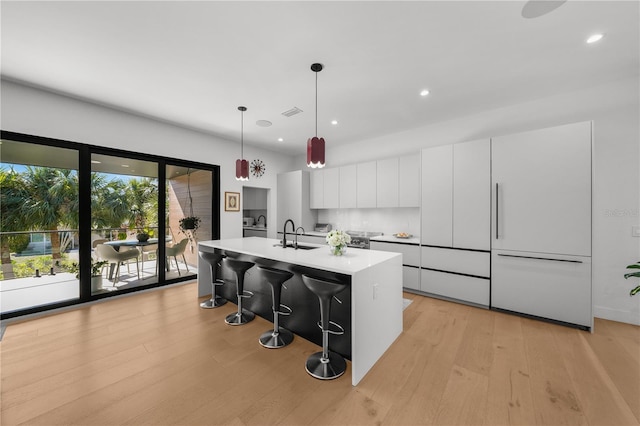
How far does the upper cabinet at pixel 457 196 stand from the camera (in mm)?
3344

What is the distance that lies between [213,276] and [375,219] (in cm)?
322

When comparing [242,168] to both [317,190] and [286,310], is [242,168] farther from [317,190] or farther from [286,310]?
[317,190]

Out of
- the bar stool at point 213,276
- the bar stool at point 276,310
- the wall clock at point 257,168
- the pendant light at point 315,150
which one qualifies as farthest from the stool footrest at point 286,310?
the wall clock at point 257,168

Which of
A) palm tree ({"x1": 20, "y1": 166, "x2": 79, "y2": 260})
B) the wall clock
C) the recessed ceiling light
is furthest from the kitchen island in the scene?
the wall clock

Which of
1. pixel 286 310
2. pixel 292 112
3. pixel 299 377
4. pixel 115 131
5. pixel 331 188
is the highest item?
pixel 292 112

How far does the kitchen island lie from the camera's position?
6.45ft

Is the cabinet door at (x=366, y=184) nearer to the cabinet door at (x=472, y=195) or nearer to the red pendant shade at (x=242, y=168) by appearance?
the cabinet door at (x=472, y=195)

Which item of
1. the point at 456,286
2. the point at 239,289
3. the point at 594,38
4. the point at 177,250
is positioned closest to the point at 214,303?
the point at 239,289

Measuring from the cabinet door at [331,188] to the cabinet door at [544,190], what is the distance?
9.23ft

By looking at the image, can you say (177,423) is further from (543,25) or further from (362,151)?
(362,151)

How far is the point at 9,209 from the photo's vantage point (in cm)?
300

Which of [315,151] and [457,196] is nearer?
[315,151]

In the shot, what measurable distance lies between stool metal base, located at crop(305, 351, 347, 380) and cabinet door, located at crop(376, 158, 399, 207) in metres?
2.95

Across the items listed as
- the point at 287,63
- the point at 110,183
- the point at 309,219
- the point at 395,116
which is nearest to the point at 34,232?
the point at 110,183
